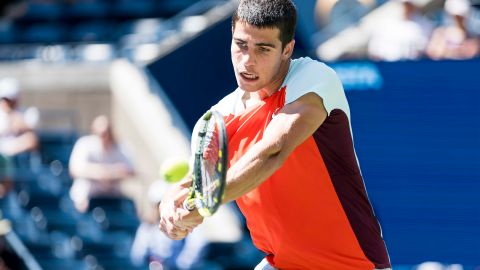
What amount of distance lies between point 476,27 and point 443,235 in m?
1.94

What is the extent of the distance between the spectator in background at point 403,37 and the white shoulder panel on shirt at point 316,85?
505 centimetres

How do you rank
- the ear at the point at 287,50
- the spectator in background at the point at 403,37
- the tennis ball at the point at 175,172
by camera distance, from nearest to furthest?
the ear at the point at 287,50 < the tennis ball at the point at 175,172 < the spectator in background at the point at 403,37

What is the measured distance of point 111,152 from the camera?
1070 cm

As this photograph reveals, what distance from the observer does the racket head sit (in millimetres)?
3810

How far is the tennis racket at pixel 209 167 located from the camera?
150 inches

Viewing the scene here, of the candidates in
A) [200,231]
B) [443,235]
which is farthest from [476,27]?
[200,231]

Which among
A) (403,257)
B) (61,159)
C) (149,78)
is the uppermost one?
(149,78)

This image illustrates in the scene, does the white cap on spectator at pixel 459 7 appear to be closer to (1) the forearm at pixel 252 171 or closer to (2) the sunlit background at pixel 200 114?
(2) the sunlit background at pixel 200 114

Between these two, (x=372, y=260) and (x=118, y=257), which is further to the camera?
(x=118, y=257)

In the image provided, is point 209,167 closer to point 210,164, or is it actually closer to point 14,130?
point 210,164

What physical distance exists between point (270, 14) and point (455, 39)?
529 cm

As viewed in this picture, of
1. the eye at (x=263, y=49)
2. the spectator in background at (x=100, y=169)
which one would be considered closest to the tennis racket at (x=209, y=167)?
the eye at (x=263, y=49)

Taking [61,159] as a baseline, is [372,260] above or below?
above

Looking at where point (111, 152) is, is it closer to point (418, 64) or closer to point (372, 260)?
point (418, 64)
